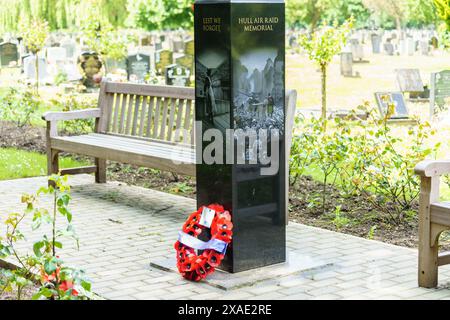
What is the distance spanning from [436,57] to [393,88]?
1310 centimetres

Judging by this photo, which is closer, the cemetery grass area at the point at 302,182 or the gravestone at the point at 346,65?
the cemetery grass area at the point at 302,182

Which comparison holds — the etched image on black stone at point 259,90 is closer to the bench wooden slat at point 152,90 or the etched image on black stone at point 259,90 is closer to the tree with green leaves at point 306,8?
the bench wooden slat at point 152,90

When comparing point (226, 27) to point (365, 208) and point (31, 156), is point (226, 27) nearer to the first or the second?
point (365, 208)

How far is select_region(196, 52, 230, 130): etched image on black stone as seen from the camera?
17.4 feet

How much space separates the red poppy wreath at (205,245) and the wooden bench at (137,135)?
166cm

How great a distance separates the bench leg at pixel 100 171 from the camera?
9.04 meters

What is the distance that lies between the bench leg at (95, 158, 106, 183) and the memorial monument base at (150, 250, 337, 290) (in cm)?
325

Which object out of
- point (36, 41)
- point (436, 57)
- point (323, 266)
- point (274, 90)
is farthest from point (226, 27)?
point (436, 57)

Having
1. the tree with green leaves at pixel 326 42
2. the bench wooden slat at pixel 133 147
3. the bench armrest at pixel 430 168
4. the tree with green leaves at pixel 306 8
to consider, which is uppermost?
the tree with green leaves at pixel 306 8

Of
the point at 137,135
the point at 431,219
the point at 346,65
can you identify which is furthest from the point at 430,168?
the point at 346,65

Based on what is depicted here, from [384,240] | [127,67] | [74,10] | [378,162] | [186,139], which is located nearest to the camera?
[384,240]

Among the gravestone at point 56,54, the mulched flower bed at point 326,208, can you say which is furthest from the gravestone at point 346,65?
the mulched flower bed at point 326,208

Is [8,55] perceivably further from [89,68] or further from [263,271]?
[263,271]
